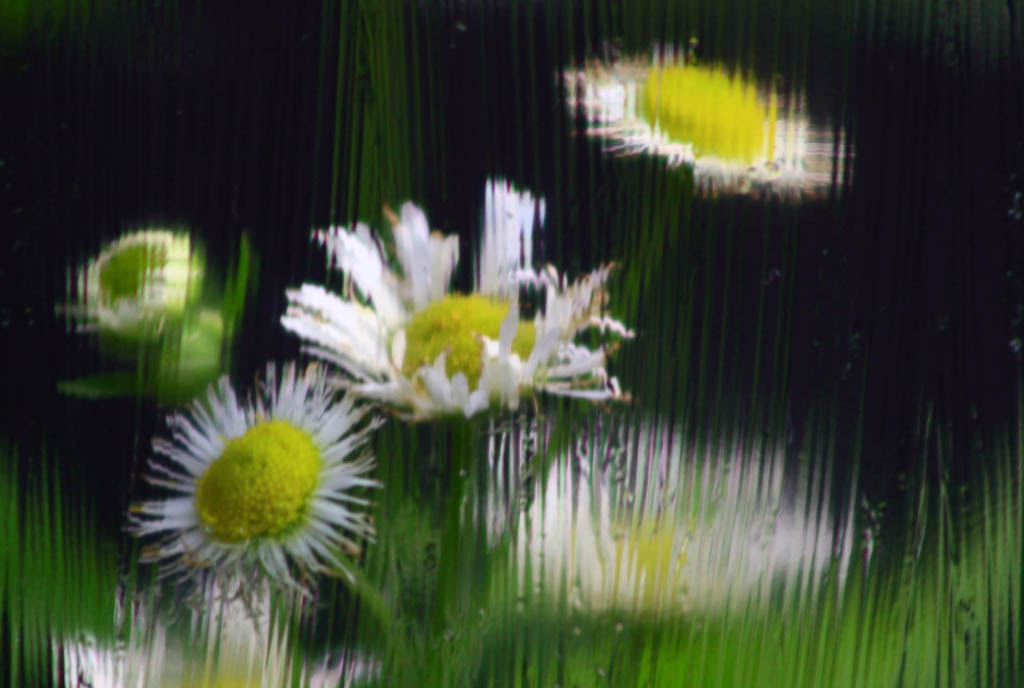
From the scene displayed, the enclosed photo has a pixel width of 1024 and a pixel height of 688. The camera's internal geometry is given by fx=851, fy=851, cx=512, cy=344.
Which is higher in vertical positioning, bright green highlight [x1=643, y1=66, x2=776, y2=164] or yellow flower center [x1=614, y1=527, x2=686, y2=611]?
bright green highlight [x1=643, y1=66, x2=776, y2=164]

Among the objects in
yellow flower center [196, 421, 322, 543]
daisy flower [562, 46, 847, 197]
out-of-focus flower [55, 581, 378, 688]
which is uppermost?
daisy flower [562, 46, 847, 197]

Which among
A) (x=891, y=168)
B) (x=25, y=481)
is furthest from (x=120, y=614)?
(x=891, y=168)

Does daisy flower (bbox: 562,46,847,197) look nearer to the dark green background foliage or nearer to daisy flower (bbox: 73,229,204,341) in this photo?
the dark green background foliage

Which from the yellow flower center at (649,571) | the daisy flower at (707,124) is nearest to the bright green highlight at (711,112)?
the daisy flower at (707,124)

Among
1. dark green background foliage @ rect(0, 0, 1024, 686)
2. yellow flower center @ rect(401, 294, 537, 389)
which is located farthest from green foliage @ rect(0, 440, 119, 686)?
yellow flower center @ rect(401, 294, 537, 389)

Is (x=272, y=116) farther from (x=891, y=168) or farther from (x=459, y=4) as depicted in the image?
(x=891, y=168)

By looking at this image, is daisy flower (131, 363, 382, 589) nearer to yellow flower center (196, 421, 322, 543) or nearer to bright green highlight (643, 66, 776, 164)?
yellow flower center (196, 421, 322, 543)

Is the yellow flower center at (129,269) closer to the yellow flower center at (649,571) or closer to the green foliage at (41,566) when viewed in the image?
the green foliage at (41,566)
